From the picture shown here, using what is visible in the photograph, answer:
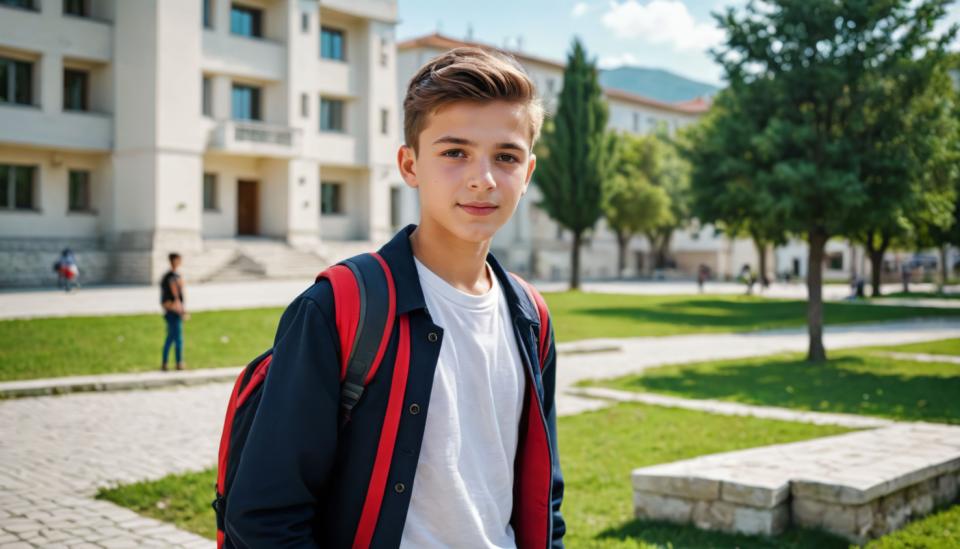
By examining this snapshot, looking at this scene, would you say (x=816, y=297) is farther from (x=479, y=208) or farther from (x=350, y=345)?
(x=350, y=345)

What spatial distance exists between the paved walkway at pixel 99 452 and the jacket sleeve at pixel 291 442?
160 inches

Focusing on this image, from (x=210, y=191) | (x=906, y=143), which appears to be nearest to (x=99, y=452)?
(x=906, y=143)

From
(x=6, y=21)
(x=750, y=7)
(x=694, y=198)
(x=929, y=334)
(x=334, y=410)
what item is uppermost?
(x=6, y=21)

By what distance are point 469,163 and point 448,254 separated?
270 millimetres

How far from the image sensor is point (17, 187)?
35.8 metres

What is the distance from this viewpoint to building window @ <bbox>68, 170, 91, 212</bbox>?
124 feet

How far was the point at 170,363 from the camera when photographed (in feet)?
48.7

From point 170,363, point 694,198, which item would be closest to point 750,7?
point 694,198

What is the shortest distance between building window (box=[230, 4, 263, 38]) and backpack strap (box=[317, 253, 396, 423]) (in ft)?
139

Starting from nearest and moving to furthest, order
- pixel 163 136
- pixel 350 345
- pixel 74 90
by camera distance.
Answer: pixel 350 345, pixel 163 136, pixel 74 90

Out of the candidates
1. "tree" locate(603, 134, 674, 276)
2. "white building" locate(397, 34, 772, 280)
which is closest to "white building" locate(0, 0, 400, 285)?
"white building" locate(397, 34, 772, 280)

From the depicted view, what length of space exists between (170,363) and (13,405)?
3965 mm

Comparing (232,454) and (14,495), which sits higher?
(232,454)

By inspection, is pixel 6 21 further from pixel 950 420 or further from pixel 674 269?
pixel 674 269
